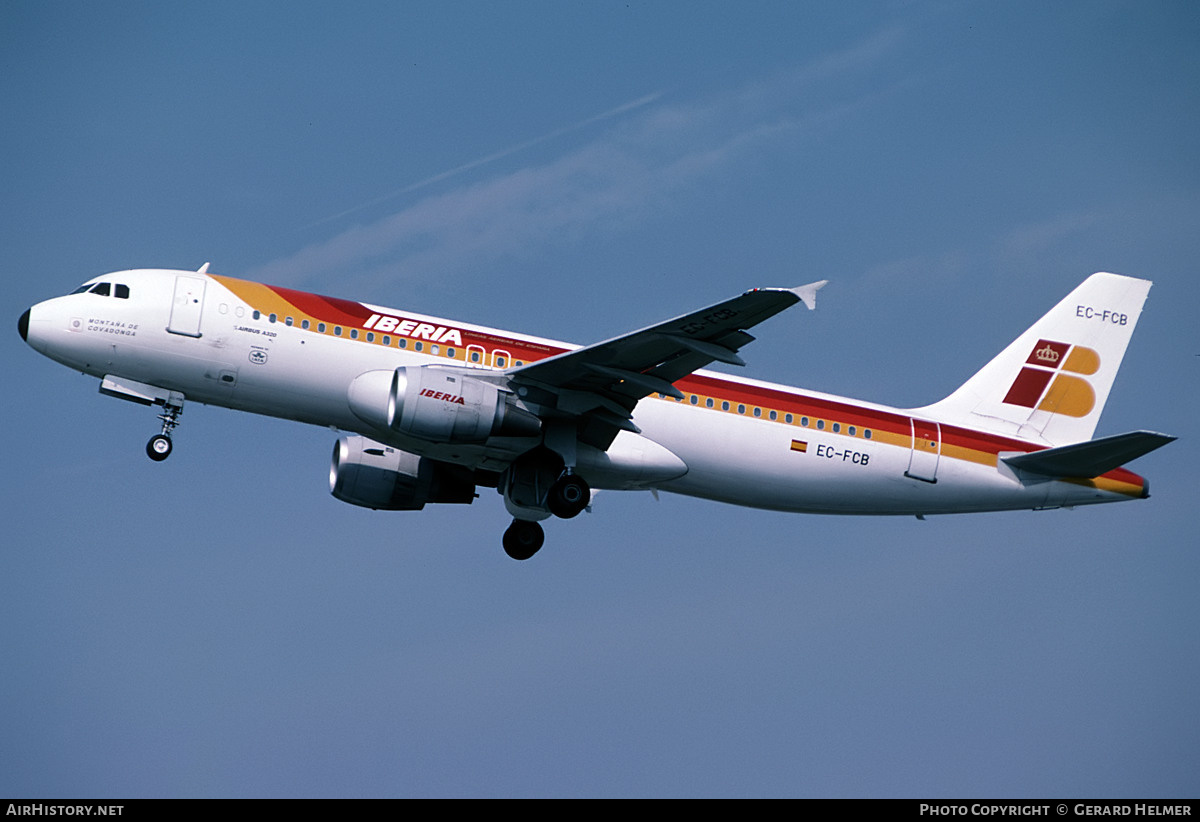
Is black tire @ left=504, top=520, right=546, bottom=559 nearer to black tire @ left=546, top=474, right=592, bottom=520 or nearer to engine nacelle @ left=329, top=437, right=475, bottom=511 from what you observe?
engine nacelle @ left=329, top=437, right=475, bottom=511

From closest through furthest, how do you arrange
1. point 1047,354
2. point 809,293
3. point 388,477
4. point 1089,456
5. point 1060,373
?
point 809,293
point 1089,456
point 388,477
point 1060,373
point 1047,354

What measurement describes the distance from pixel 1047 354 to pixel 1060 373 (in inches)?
24.6

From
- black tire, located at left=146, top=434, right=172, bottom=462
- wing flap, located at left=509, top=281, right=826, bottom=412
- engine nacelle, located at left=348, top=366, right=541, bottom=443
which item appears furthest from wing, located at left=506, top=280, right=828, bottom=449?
black tire, located at left=146, top=434, right=172, bottom=462

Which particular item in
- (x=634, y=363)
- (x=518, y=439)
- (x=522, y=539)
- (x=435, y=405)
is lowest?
(x=522, y=539)

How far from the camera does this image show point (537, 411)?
106 feet

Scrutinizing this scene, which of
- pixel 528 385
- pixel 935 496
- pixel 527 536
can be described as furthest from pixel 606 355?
pixel 935 496

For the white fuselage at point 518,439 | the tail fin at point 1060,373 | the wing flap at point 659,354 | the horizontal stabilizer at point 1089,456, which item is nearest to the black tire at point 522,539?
the white fuselage at point 518,439

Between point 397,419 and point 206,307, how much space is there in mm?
5225

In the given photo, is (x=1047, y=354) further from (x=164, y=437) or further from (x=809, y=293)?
(x=164, y=437)

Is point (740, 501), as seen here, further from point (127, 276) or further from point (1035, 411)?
point (127, 276)

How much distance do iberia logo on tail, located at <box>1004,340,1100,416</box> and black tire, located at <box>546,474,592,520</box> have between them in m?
12.0

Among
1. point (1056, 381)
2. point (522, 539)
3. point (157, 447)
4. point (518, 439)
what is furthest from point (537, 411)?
point (1056, 381)

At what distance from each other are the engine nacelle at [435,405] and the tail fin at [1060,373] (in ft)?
37.6

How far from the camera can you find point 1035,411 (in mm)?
37812
